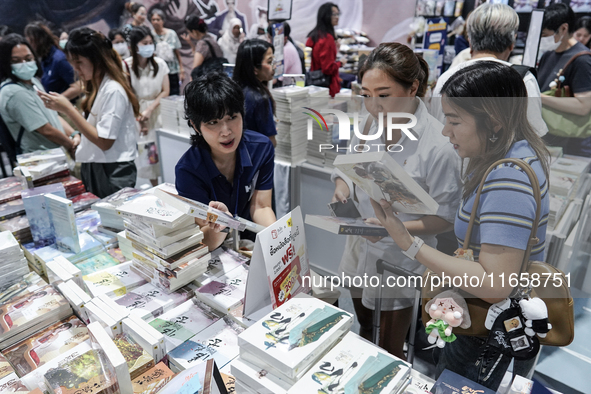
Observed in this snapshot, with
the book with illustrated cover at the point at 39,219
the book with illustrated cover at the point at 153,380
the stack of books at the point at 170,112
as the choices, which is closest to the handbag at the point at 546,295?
the book with illustrated cover at the point at 153,380

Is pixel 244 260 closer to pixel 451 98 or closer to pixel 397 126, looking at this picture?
pixel 397 126

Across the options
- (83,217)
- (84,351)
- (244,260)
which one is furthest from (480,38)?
(83,217)

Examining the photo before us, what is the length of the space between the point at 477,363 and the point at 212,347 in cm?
89

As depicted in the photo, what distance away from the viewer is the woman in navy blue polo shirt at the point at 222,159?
70.1 inches

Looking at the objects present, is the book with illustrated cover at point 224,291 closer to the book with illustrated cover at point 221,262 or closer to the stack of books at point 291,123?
the book with illustrated cover at point 221,262

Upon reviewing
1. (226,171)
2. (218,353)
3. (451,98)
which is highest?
(451,98)

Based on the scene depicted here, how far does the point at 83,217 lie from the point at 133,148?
2.67 feet

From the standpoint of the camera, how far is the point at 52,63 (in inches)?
186

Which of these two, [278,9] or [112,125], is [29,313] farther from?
[278,9]

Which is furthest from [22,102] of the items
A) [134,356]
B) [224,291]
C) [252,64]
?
[134,356]

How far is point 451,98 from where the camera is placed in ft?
3.44

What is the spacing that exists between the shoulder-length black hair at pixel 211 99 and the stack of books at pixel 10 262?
0.95m

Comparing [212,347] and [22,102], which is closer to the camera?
[212,347]

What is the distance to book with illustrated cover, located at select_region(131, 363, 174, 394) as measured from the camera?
119cm
